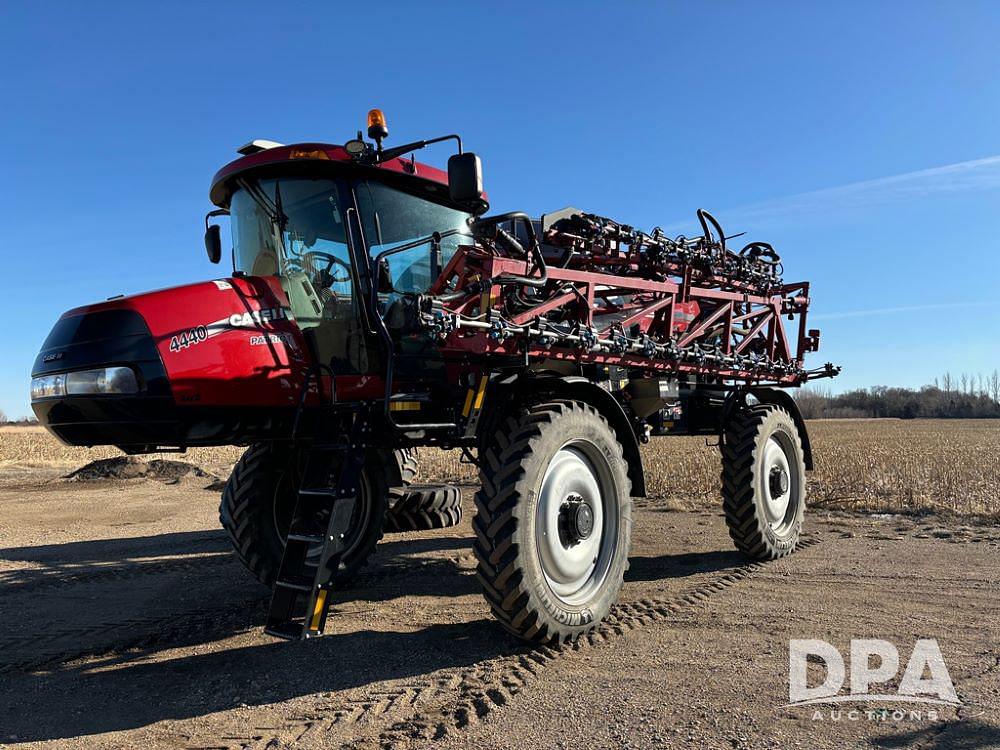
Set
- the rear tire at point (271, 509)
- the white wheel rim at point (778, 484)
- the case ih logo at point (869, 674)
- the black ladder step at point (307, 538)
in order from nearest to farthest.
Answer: the case ih logo at point (869, 674) → the black ladder step at point (307, 538) → the rear tire at point (271, 509) → the white wheel rim at point (778, 484)

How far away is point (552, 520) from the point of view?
461 centimetres

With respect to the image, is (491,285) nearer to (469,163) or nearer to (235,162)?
(469,163)

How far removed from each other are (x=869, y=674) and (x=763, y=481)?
3.46m

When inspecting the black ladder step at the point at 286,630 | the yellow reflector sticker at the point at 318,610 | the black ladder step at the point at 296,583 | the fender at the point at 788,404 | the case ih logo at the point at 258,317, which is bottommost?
the black ladder step at the point at 286,630

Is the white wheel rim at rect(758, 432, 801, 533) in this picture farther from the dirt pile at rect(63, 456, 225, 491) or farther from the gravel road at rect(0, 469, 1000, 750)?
the dirt pile at rect(63, 456, 225, 491)

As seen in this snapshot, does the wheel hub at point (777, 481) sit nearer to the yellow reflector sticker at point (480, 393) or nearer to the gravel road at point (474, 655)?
the gravel road at point (474, 655)

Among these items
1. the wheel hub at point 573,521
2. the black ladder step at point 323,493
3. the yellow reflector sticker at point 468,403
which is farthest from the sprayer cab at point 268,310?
the wheel hub at point 573,521

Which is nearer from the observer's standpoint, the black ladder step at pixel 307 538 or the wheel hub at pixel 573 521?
the black ladder step at pixel 307 538

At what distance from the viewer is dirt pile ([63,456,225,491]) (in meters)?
17.4

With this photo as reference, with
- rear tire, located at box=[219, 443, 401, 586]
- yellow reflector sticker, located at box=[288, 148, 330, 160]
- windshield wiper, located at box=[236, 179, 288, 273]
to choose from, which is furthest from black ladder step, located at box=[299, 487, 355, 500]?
yellow reflector sticker, located at box=[288, 148, 330, 160]

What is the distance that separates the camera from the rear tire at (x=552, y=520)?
4191 mm

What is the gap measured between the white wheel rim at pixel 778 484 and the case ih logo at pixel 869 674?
9.39 ft

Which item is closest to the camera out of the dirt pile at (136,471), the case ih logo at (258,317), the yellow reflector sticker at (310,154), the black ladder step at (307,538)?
the black ladder step at (307,538)

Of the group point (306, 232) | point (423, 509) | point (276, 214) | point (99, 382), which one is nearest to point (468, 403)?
point (306, 232)
